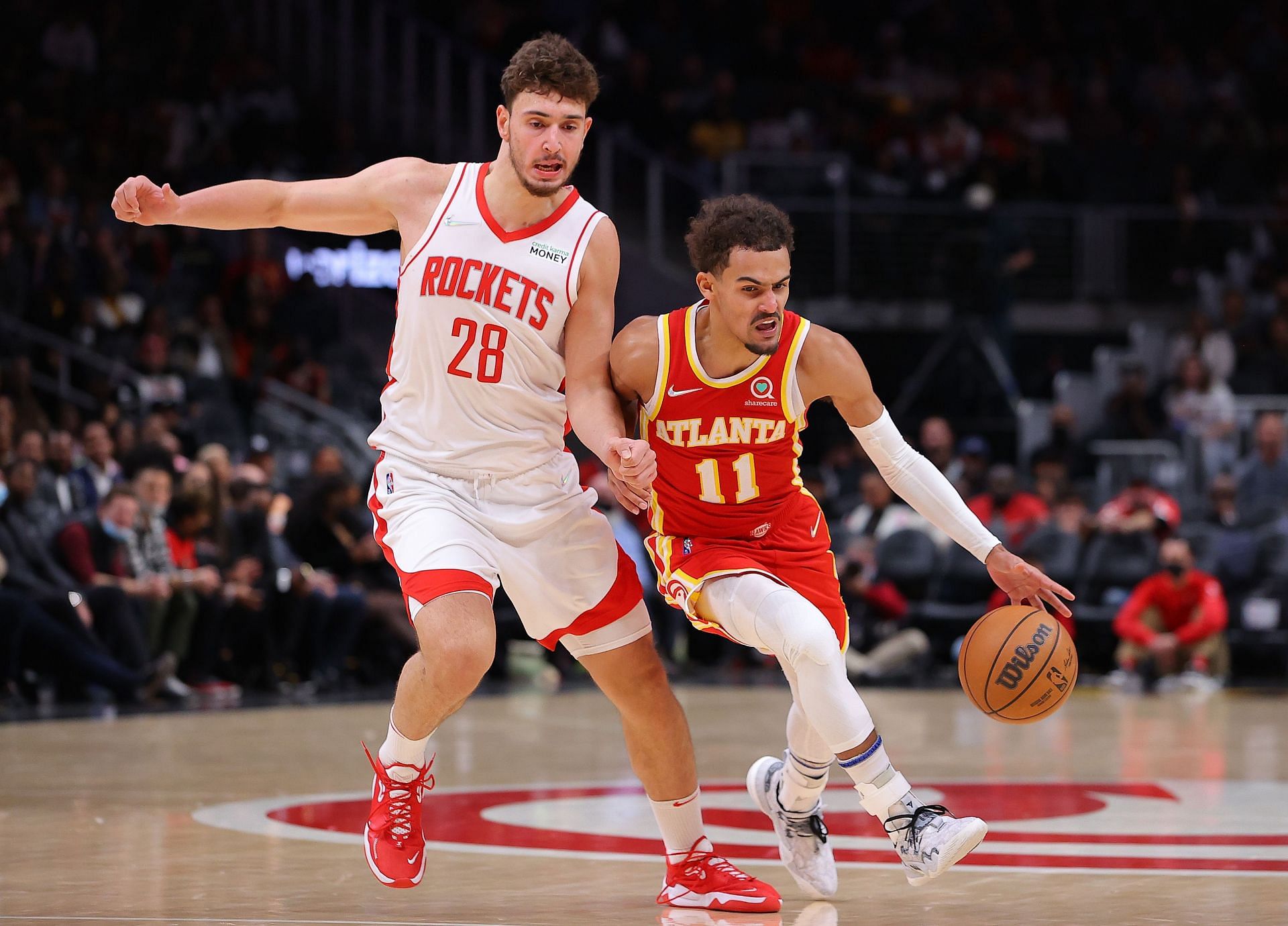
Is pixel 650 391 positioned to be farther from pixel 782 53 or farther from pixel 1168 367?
pixel 782 53

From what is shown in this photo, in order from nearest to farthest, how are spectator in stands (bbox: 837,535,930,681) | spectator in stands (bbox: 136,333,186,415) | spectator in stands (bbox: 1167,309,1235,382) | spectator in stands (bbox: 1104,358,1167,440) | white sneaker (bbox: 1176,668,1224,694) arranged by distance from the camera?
white sneaker (bbox: 1176,668,1224,694) → spectator in stands (bbox: 136,333,186,415) → spectator in stands (bbox: 837,535,930,681) → spectator in stands (bbox: 1104,358,1167,440) → spectator in stands (bbox: 1167,309,1235,382)

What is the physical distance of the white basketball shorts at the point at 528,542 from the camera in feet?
15.4

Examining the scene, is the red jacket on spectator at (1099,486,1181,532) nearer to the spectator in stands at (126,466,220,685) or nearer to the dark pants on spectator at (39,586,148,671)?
the spectator in stands at (126,466,220,685)

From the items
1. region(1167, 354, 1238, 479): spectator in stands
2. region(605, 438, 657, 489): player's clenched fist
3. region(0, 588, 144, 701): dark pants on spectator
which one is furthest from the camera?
region(1167, 354, 1238, 479): spectator in stands

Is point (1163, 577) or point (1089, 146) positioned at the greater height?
point (1089, 146)

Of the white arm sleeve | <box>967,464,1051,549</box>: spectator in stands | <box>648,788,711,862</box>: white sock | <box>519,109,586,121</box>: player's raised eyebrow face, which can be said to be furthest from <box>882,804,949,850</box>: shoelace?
<box>967,464,1051,549</box>: spectator in stands

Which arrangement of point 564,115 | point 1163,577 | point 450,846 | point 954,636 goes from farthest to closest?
point 954,636
point 1163,577
point 450,846
point 564,115

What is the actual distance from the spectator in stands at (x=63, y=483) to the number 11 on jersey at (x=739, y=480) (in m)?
7.01

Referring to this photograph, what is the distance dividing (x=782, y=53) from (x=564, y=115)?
1611 cm

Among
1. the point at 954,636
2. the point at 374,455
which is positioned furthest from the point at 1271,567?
the point at 374,455

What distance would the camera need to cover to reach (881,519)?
1402 centimetres

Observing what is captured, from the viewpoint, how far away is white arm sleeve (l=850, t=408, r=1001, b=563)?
5082 mm

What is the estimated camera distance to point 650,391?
500cm

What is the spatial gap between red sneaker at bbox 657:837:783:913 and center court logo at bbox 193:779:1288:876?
789 mm
